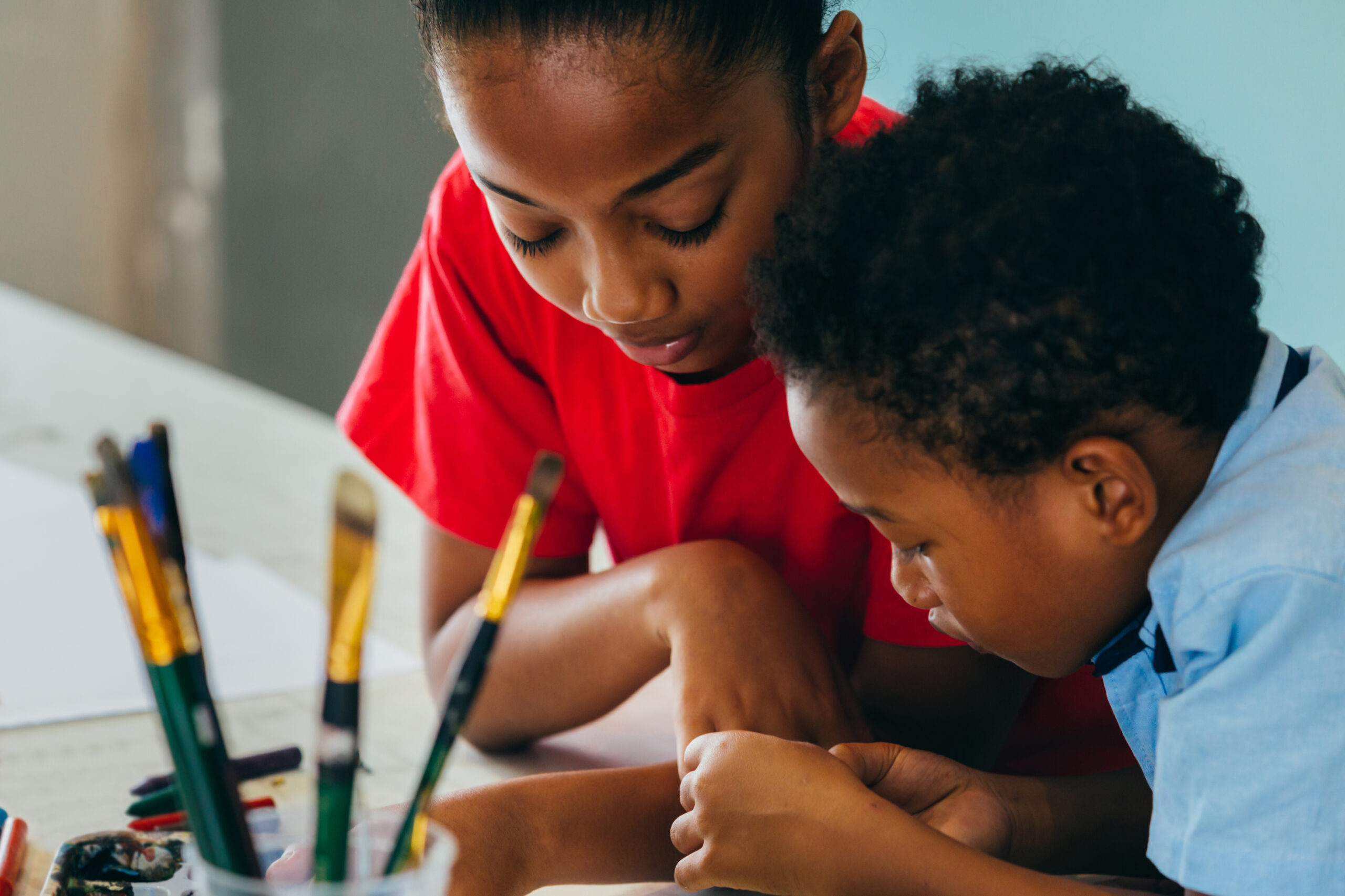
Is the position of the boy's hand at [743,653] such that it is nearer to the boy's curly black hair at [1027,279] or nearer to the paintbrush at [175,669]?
the boy's curly black hair at [1027,279]

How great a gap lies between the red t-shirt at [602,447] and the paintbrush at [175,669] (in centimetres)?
37

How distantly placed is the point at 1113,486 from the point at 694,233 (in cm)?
17

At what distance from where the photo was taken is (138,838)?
1.49 ft

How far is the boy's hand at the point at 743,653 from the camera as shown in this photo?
507 mm

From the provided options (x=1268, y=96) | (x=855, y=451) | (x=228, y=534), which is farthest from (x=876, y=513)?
(x=228, y=534)

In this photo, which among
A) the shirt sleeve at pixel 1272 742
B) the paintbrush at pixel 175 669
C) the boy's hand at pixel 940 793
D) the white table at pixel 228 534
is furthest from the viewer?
the white table at pixel 228 534

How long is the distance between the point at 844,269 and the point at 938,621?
13cm

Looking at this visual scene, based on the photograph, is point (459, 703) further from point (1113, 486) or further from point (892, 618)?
point (892, 618)

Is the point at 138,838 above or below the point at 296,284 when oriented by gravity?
below

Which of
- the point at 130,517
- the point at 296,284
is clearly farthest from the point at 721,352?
the point at 296,284

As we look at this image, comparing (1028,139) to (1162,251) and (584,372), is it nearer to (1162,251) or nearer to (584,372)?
(1162,251)

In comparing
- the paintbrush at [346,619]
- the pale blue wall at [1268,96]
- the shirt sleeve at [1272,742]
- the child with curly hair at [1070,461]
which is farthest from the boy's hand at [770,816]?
the pale blue wall at [1268,96]

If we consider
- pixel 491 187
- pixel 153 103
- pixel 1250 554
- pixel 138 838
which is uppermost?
pixel 153 103

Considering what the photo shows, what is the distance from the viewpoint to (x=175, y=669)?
0.24 meters
